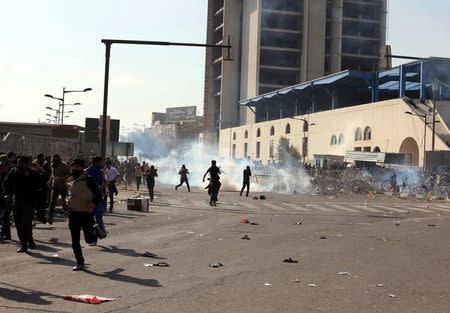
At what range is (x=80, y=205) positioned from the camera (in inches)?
349

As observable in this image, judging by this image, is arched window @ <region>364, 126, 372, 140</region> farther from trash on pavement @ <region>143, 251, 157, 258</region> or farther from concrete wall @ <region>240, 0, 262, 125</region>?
trash on pavement @ <region>143, 251, 157, 258</region>

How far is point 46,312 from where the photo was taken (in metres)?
6.05

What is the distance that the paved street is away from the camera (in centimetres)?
673

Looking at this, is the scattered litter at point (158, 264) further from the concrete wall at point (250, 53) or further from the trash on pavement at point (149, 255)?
the concrete wall at point (250, 53)

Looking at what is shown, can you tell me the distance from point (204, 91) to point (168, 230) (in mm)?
109735

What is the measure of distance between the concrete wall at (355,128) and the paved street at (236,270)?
1747 inches

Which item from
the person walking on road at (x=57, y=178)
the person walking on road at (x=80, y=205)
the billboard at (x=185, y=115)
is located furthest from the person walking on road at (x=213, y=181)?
the billboard at (x=185, y=115)

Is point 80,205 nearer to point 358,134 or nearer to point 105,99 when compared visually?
point 105,99

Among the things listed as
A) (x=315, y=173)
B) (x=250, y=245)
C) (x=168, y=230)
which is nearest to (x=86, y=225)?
(x=250, y=245)

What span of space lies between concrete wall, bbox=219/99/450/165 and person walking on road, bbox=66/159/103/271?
→ 163 ft

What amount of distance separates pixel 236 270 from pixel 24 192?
3.96 metres

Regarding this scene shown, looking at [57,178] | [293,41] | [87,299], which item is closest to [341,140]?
[293,41]

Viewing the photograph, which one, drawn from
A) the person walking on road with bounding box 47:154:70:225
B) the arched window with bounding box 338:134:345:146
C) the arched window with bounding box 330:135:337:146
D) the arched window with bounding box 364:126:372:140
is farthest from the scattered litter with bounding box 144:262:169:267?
the arched window with bounding box 330:135:337:146

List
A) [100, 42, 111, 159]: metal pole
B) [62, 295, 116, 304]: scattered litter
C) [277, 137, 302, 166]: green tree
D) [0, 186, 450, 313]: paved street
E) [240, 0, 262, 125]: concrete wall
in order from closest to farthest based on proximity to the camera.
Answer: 1. [62, 295, 116, 304]: scattered litter
2. [0, 186, 450, 313]: paved street
3. [100, 42, 111, 159]: metal pole
4. [277, 137, 302, 166]: green tree
5. [240, 0, 262, 125]: concrete wall
